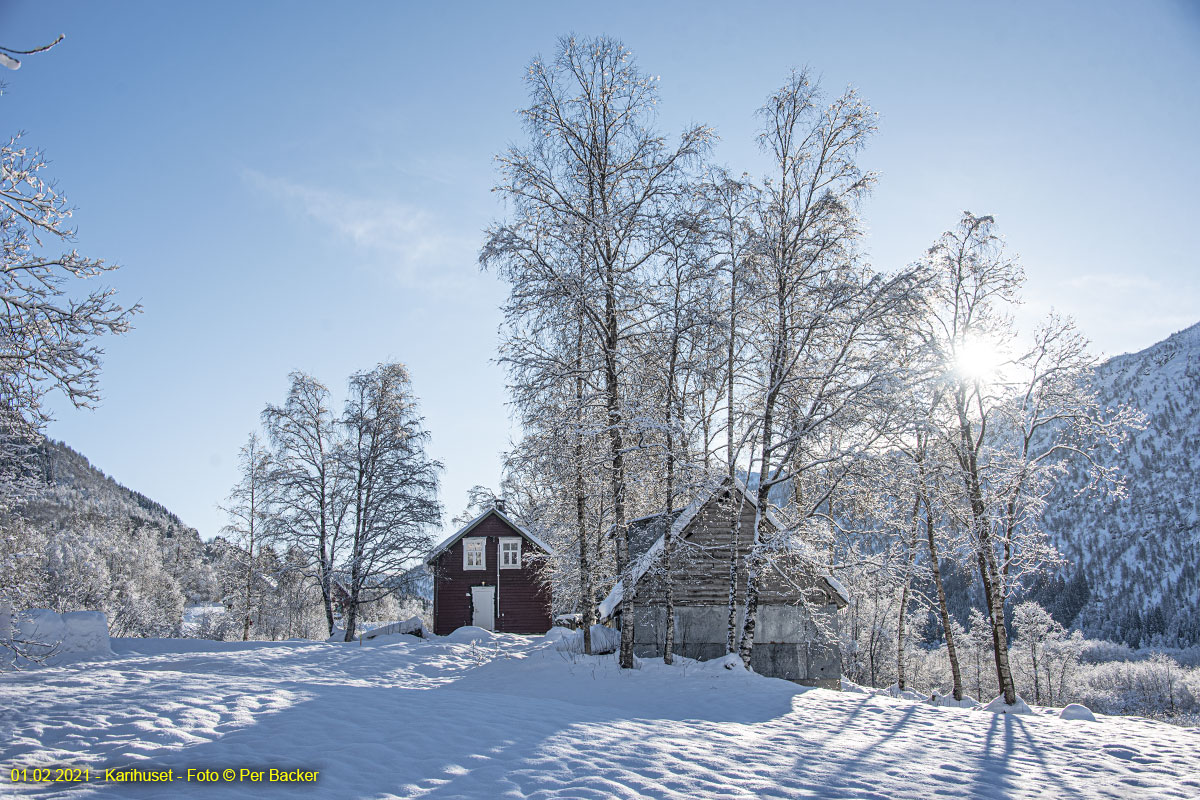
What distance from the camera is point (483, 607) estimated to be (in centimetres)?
2889

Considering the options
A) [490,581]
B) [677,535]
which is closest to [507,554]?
[490,581]

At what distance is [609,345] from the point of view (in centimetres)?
1341

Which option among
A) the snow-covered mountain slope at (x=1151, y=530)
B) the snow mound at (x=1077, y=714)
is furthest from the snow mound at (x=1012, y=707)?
the snow-covered mountain slope at (x=1151, y=530)

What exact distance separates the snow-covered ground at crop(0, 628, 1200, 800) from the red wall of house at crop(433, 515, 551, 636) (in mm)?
17776

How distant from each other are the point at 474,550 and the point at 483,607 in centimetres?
264

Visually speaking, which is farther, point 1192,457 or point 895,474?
point 1192,457

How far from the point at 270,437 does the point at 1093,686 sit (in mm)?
87649

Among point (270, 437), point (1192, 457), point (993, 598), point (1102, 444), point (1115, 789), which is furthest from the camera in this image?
point (1192, 457)

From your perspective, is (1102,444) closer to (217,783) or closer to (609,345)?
(609,345)

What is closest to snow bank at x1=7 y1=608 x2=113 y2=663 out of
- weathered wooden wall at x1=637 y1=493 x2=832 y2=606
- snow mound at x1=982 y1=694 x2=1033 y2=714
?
weathered wooden wall at x1=637 y1=493 x2=832 y2=606

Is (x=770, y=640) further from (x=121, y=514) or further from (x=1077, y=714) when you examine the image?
(x=121, y=514)

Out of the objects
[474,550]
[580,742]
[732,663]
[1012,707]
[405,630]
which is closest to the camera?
[580,742]

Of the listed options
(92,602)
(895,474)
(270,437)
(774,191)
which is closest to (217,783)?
(895,474)

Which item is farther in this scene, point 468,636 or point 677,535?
point 468,636
